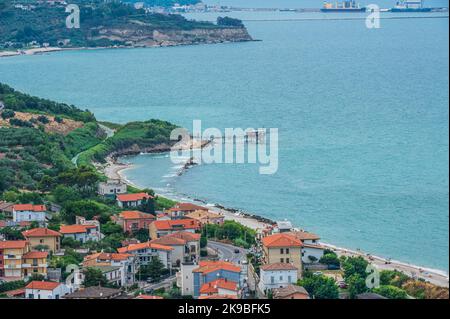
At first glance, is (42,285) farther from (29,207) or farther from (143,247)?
(29,207)

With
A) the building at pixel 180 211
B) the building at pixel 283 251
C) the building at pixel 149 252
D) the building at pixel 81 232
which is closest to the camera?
the building at pixel 283 251

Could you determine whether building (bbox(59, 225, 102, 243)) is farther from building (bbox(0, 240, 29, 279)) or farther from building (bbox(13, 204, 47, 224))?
building (bbox(0, 240, 29, 279))

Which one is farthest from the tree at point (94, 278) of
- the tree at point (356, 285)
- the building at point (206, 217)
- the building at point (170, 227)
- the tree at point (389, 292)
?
the building at point (206, 217)

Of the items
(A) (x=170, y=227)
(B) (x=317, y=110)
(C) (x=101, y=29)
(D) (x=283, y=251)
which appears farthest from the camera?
(C) (x=101, y=29)

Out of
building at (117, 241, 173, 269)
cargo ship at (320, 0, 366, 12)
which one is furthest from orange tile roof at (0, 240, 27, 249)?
cargo ship at (320, 0, 366, 12)

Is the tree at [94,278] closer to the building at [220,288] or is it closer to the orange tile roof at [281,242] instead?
the building at [220,288]

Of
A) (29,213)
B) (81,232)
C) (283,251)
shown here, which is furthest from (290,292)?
(29,213)
